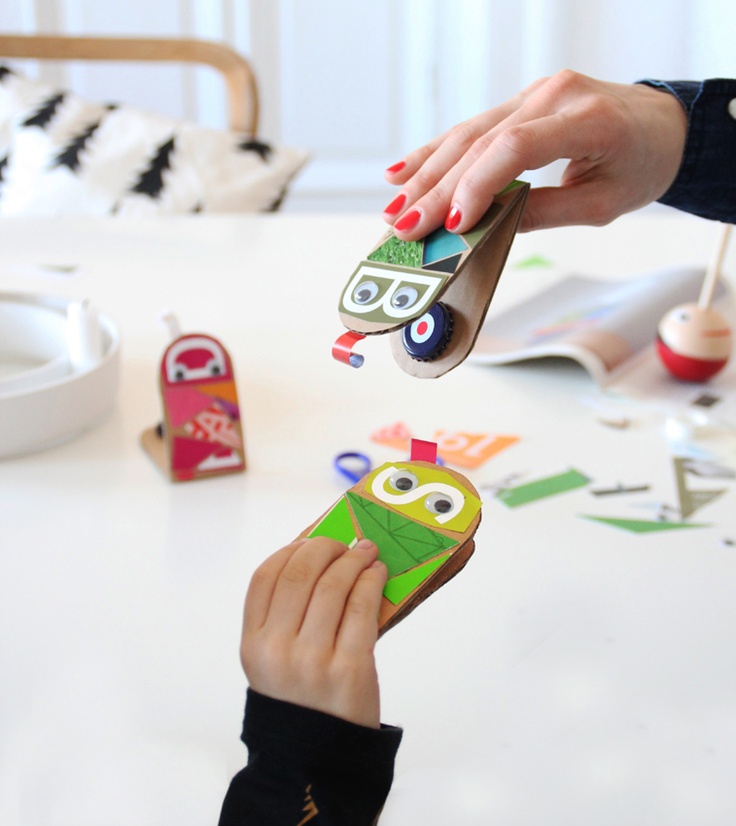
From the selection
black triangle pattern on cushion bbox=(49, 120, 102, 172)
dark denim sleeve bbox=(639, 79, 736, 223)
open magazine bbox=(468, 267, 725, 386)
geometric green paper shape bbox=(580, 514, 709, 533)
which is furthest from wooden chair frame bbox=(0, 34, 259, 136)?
geometric green paper shape bbox=(580, 514, 709, 533)

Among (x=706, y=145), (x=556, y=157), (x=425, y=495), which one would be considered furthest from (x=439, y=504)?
(x=706, y=145)

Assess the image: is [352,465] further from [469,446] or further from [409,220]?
[409,220]

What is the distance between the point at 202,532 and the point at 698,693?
375 mm

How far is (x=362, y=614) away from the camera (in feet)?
1.64

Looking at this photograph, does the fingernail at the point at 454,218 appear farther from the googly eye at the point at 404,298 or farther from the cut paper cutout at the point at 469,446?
the cut paper cutout at the point at 469,446

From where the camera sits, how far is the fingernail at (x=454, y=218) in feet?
1.76

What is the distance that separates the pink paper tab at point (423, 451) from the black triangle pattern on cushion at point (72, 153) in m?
1.42

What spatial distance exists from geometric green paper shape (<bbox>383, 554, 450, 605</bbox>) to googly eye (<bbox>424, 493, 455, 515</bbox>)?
0.04 m

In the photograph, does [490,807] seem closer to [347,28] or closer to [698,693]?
[698,693]

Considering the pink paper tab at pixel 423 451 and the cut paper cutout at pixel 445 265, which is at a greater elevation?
the cut paper cutout at pixel 445 265

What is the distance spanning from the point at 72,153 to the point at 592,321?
1.17 metres

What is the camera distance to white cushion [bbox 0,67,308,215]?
181cm

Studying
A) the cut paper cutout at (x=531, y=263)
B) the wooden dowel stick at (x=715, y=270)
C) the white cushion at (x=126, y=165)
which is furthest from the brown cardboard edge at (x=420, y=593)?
the white cushion at (x=126, y=165)

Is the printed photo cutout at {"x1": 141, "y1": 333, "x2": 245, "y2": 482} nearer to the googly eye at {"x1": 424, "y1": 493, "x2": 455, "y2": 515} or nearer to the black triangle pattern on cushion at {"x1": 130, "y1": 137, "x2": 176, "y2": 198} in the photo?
the googly eye at {"x1": 424, "y1": 493, "x2": 455, "y2": 515}
